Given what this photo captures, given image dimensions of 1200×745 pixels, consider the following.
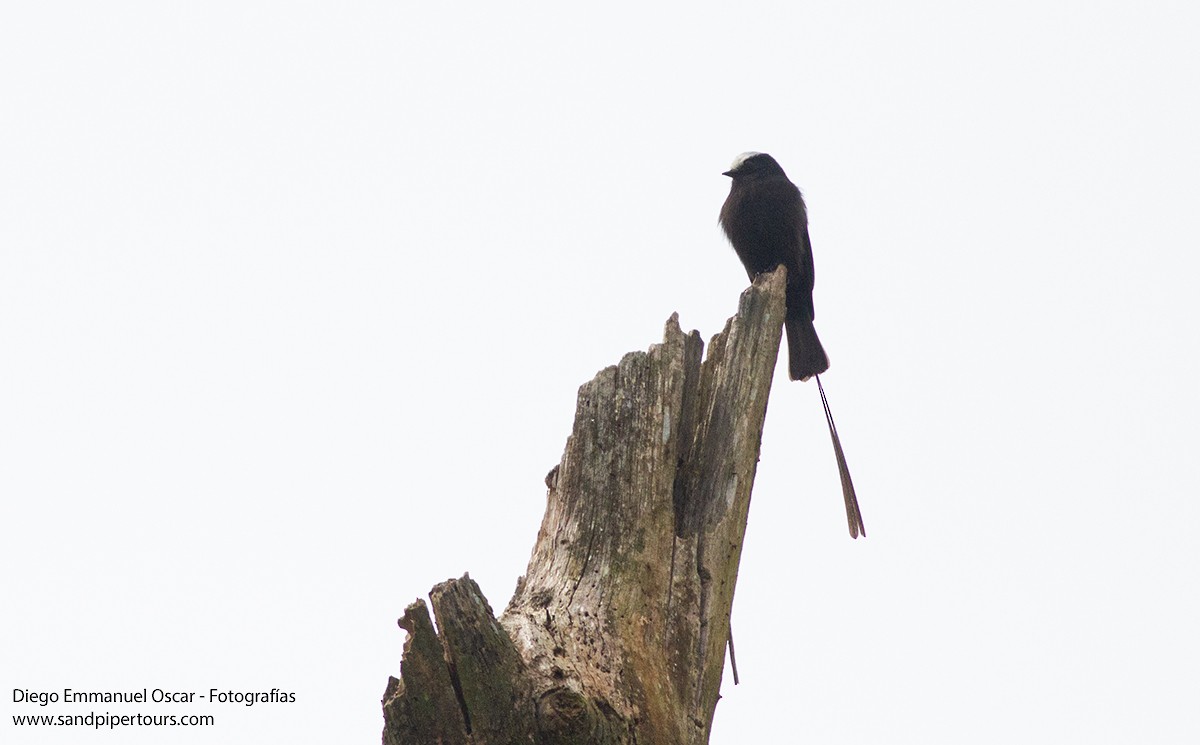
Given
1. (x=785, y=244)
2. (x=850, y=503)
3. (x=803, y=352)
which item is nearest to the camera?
(x=850, y=503)

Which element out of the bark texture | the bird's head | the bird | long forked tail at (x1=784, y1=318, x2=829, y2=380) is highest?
the bird's head

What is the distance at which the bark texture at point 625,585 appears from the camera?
3.02m

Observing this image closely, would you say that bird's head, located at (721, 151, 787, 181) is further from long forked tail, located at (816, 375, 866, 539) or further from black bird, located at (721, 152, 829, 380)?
long forked tail, located at (816, 375, 866, 539)

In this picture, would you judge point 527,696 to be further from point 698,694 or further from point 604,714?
point 698,694

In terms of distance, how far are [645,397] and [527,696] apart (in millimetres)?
1074

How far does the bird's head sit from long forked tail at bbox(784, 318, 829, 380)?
122cm

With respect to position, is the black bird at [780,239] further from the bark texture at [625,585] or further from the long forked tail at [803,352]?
the bark texture at [625,585]

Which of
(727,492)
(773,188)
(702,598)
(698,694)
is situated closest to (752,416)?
(727,492)

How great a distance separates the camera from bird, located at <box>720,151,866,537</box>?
225 inches

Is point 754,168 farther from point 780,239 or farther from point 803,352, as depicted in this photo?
point 803,352

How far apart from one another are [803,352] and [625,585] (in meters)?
2.51

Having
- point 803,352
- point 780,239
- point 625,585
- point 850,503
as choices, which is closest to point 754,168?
point 780,239

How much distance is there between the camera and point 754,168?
682 cm

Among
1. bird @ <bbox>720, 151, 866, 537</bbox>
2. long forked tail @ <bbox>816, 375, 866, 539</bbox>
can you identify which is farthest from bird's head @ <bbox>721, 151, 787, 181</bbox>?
long forked tail @ <bbox>816, 375, 866, 539</bbox>
